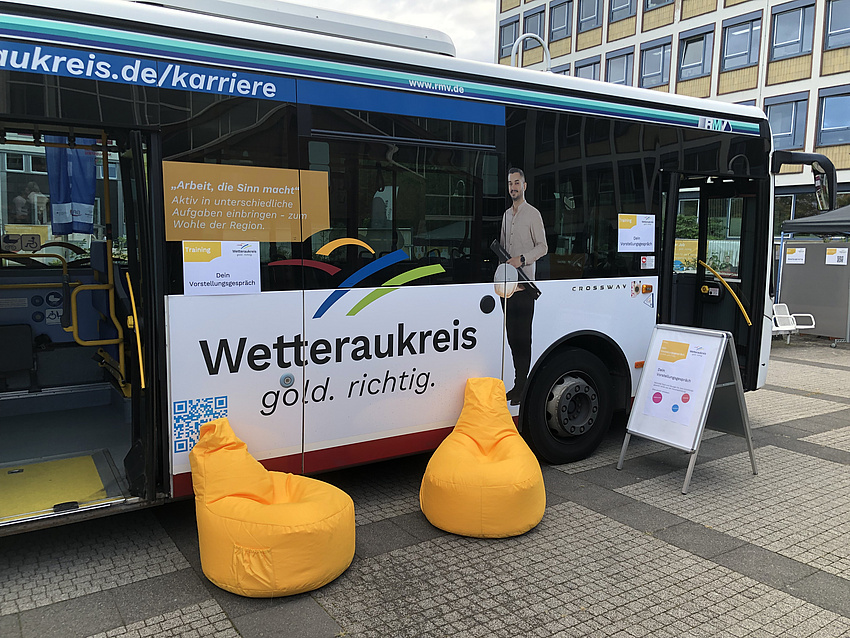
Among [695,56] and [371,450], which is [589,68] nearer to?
[695,56]

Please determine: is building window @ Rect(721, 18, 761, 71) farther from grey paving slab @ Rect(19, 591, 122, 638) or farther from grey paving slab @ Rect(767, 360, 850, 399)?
grey paving slab @ Rect(19, 591, 122, 638)

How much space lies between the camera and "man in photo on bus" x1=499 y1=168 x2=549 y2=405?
5082 mm

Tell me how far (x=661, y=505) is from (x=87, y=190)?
5.23 m

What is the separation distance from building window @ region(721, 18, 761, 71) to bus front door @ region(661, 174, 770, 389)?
24410mm

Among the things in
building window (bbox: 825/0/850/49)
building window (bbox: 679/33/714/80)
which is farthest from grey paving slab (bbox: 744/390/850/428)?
building window (bbox: 679/33/714/80)

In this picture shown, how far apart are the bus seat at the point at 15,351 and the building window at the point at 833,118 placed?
2706cm

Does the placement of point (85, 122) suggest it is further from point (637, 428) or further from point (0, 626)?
point (637, 428)

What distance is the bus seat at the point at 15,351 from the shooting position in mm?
5809

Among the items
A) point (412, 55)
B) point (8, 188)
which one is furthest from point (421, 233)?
point (8, 188)

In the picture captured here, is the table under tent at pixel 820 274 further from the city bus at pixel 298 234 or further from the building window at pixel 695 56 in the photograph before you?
the building window at pixel 695 56

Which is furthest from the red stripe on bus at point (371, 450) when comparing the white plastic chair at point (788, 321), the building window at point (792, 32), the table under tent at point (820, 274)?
the building window at point (792, 32)

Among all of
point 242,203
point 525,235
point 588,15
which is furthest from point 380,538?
point 588,15

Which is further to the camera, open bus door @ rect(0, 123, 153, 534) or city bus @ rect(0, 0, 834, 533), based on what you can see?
open bus door @ rect(0, 123, 153, 534)

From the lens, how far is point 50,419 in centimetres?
575
